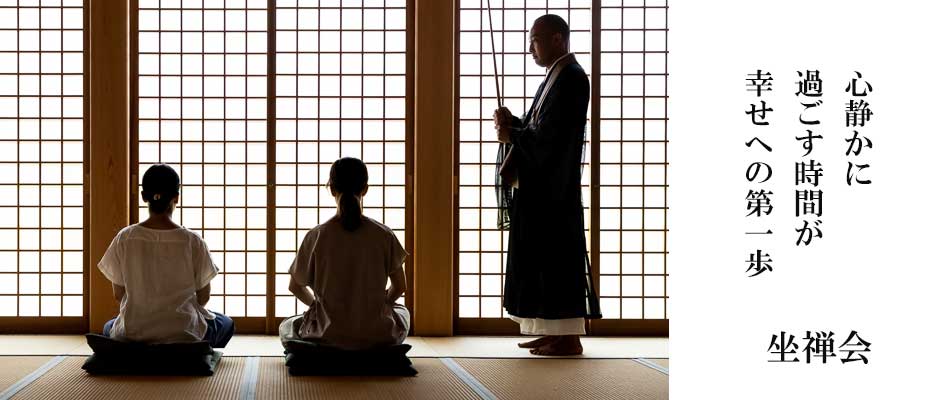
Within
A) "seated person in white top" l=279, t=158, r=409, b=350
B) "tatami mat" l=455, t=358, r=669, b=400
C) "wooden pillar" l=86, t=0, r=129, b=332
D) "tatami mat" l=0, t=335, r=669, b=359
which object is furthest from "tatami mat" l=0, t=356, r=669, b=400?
"wooden pillar" l=86, t=0, r=129, b=332

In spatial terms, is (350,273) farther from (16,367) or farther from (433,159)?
(433,159)

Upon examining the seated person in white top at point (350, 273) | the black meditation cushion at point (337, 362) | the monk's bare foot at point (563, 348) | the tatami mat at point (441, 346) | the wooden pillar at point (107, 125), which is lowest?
the tatami mat at point (441, 346)

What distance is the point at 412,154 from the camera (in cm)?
618

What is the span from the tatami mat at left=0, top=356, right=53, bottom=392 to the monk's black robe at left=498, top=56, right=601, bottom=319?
7.47ft

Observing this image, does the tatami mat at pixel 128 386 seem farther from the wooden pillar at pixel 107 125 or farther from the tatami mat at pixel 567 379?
the wooden pillar at pixel 107 125

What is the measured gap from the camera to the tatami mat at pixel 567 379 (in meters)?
3.61

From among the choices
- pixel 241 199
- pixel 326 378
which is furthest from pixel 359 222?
pixel 241 199

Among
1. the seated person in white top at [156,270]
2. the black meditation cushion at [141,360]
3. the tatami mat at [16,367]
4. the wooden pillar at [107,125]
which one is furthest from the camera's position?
the wooden pillar at [107,125]

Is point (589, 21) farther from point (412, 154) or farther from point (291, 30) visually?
point (291, 30)

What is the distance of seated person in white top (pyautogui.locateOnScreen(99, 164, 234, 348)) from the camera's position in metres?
4.12

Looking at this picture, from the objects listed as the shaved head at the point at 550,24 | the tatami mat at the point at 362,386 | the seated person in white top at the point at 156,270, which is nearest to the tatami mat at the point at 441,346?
the seated person in white top at the point at 156,270

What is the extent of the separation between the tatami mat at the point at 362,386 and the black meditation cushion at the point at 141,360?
1.06ft

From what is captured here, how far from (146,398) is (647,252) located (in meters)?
3.78

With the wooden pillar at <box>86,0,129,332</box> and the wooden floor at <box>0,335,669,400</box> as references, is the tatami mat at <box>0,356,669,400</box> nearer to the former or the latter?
the wooden floor at <box>0,335,669,400</box>
